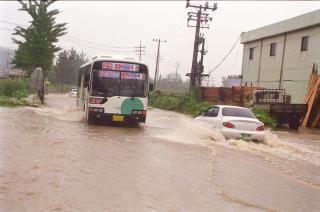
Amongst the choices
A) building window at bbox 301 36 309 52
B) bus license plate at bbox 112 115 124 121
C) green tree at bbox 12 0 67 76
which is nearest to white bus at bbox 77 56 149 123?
bus license plate at bbox 112 115 124 121

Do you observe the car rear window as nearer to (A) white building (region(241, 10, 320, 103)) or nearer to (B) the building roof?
(A) white building (region(241, 10, 320, 103))

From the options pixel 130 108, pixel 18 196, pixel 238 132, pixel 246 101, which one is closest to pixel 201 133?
pixel 238 132

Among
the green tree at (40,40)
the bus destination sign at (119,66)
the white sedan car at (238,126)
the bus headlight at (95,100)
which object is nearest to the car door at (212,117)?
the white sedan car at (238,126)

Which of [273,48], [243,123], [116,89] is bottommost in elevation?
[243,123]

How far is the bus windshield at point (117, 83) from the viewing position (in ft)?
60.7

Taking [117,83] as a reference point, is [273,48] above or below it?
above

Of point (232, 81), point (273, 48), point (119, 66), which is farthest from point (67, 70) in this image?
point (119, 66)

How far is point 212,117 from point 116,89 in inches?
186

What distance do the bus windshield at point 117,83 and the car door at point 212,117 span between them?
11.4 ft

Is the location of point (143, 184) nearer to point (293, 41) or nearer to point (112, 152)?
point (112, 152)

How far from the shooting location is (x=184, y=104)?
39.2 m

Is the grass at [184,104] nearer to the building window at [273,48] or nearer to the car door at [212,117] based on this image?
the building window at [273,48]

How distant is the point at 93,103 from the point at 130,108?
4.92 ft

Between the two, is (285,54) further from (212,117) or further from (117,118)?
(212,117)
